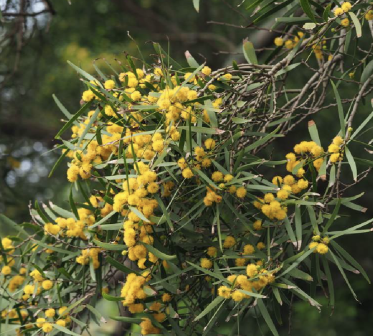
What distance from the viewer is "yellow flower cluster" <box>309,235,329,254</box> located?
875 mm

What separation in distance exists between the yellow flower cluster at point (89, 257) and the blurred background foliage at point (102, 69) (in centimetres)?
155

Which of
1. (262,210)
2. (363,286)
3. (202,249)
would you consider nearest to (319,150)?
(262,210)

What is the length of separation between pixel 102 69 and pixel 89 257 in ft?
6.88

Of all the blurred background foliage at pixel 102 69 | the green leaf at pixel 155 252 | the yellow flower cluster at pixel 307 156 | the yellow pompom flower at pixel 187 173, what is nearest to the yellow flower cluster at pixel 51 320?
the green leaf at pixel 155 252

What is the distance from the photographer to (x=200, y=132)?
90 cm

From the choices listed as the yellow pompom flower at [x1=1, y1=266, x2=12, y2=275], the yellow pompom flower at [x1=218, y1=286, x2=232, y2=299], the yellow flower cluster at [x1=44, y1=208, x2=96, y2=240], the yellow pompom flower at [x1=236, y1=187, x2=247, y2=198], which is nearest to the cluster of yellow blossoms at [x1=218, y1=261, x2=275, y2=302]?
the yellow pompom flower at [x1=218, y1=286, x2=232, y2=299]

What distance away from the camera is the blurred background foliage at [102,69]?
278 cm

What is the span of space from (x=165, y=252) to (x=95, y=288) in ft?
0.88

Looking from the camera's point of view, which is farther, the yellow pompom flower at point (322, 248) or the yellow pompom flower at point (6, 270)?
the yellow pompom flower at point (6, 270)

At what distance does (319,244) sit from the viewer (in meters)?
0.88

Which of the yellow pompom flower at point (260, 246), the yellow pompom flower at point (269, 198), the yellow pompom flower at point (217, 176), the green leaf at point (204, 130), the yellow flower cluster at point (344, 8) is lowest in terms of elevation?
the yellow pompom flower at point (260, 246)

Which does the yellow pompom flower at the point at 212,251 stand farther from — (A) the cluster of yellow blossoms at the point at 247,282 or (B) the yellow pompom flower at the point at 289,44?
(B) the yellow pompom flower at the point at 289,44

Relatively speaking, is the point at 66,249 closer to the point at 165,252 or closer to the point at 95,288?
the point at 95,288

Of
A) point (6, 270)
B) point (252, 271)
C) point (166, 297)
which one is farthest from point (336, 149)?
point (6, 270)
